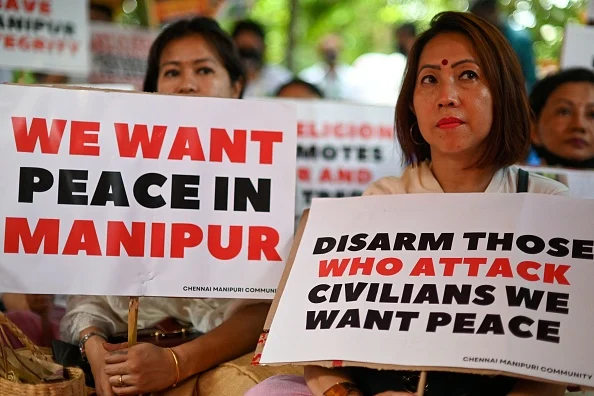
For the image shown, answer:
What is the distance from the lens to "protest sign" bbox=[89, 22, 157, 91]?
6586 millimetres

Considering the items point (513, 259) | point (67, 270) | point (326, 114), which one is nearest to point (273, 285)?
point (67, 270)

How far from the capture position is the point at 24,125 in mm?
2613

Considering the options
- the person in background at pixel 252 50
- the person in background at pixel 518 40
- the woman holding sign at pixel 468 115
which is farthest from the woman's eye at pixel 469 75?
the person in background at pixel 252 50

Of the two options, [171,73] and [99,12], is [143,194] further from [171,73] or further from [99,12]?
[99,12]

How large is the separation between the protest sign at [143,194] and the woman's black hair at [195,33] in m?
0.82

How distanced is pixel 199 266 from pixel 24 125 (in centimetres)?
68

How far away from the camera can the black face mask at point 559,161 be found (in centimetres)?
391

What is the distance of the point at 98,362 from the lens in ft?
8.69

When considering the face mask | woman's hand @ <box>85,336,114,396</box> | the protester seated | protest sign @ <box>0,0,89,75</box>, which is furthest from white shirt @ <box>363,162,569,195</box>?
the face mask

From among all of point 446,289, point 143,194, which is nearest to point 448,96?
point 446,289

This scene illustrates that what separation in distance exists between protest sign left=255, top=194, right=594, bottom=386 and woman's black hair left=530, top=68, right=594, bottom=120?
186cm

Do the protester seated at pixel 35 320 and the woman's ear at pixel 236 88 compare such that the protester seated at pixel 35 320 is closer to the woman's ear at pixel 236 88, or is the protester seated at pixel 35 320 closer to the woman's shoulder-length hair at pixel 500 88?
the woman's ear at pixel 236 88

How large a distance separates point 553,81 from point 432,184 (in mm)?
1712

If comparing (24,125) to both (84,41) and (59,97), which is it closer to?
(59,97)
